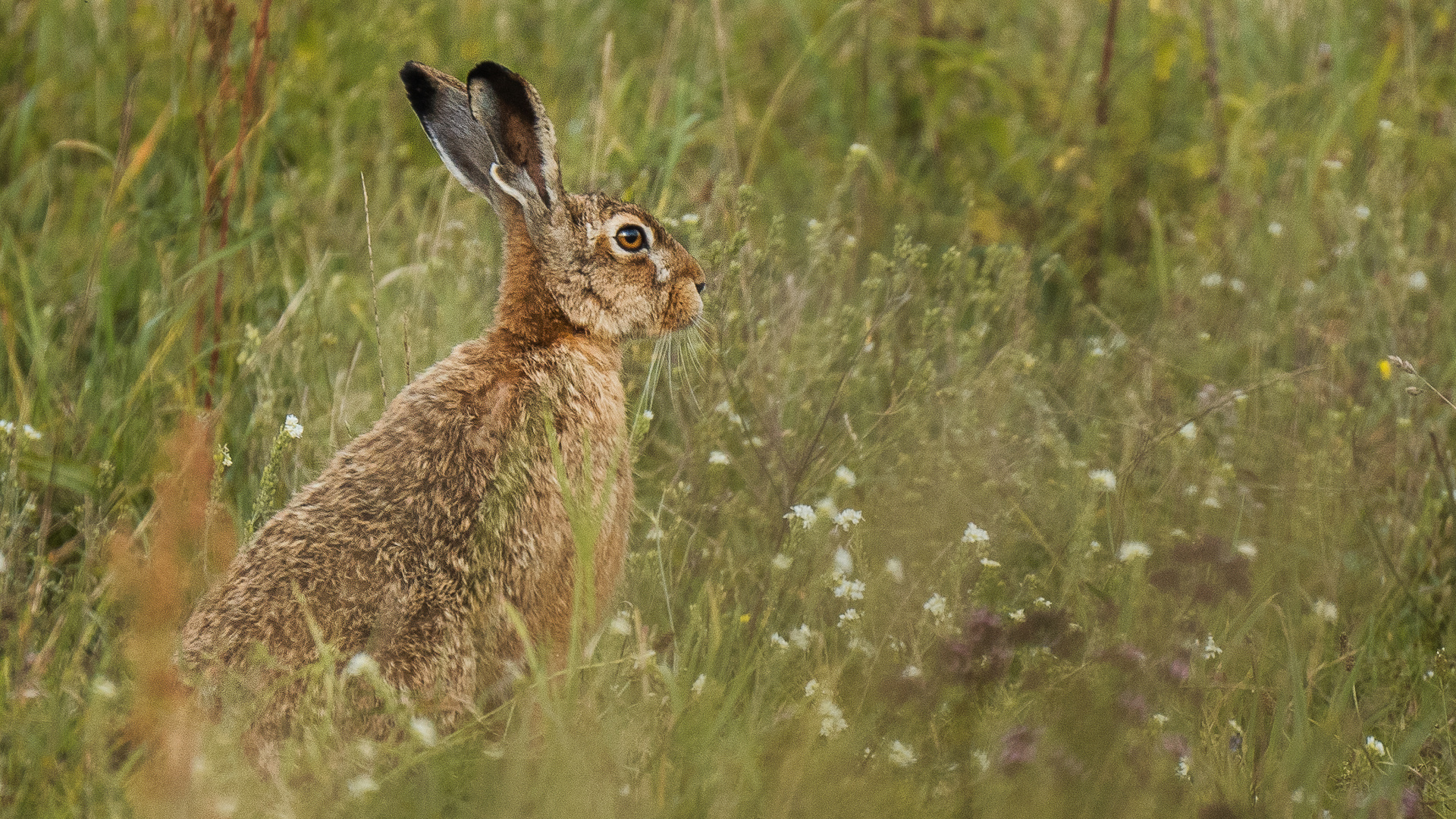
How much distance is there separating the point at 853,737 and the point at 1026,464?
162 centimetres

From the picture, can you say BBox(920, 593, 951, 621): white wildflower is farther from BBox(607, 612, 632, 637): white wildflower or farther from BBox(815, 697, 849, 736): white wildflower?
BBox(607, 612, 632, 637): white wildflower

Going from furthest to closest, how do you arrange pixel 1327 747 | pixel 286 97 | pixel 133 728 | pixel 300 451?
1. pixel 286 97
2. pixel 300 451
3. pixel 1327 747
4. pixel 133 728

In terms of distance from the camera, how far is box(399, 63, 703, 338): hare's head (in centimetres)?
407

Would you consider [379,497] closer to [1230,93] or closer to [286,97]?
[286,97]

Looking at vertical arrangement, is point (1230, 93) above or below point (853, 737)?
above

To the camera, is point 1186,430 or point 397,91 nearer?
point 1186,430

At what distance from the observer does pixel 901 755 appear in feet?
9.89

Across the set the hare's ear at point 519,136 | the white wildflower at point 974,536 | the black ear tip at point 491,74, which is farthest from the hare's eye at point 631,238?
the white wildflower at point 974,536

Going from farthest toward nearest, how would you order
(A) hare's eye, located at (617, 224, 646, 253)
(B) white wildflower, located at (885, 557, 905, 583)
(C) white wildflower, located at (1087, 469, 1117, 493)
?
(A) hare's eye, located at (617, 224, 646, 253)
(C) white wildflower, located at (1087, 469, 1117, 493)
(B) white wildflower, located at (885, 557, 905, 583)

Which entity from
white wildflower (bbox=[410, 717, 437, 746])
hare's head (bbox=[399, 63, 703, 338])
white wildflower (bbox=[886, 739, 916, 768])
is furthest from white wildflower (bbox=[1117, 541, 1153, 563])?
white wildflower (bbox=[410, 717, 437, 746])

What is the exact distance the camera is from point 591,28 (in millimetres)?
6805

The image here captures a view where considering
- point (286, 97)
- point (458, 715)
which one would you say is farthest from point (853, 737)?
point (286, 97)

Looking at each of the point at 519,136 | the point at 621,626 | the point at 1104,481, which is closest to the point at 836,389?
the point at 1104,481

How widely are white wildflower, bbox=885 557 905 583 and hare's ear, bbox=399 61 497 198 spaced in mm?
1656
